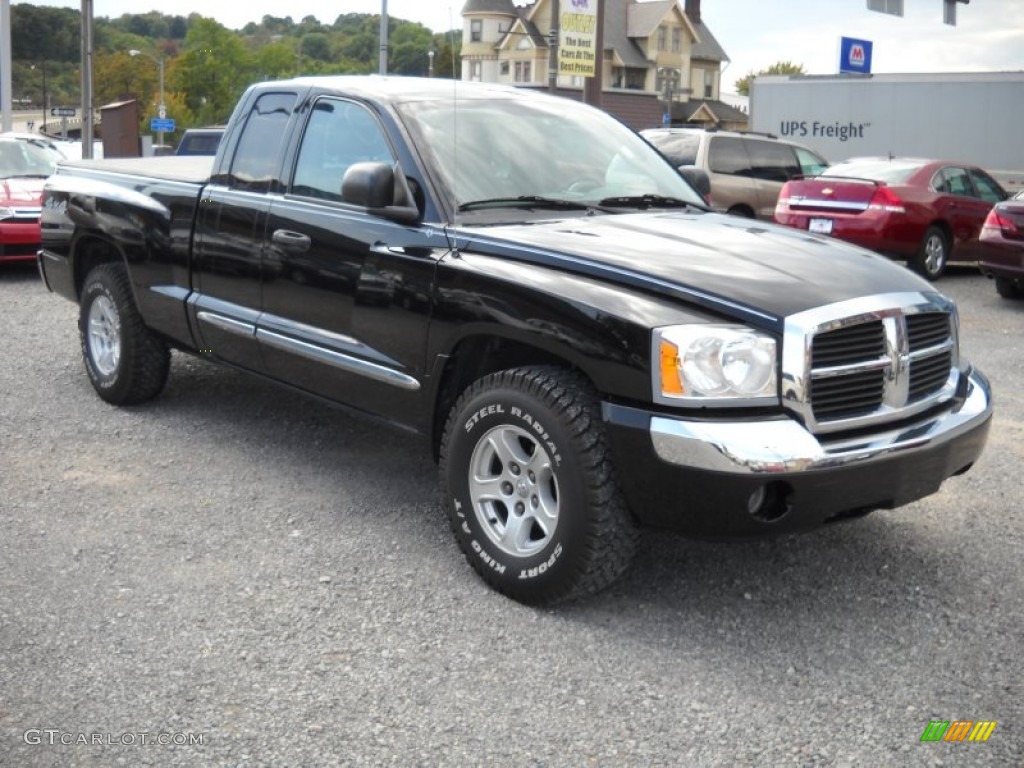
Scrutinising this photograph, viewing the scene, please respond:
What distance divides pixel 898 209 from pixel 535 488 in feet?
38.0

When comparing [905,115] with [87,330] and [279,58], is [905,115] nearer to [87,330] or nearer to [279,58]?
[279,58]

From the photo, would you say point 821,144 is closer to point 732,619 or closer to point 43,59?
point 732,619

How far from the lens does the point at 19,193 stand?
13.0 metres

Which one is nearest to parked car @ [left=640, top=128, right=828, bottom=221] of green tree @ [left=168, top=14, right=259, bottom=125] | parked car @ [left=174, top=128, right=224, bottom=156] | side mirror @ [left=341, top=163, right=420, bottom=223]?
parked car @ [left=174, top=128, right=224, bottom=156]

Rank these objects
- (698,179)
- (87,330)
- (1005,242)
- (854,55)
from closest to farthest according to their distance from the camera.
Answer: (698,179), (87,330), (1005,242), (854,55)

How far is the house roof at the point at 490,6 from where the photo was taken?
72500 millimetres

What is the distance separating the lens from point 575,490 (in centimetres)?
404

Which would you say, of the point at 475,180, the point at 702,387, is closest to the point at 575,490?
the point at 702,387

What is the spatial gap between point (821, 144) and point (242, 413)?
2085 centimetres

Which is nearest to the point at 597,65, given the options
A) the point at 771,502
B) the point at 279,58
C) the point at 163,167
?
the point at 279,58

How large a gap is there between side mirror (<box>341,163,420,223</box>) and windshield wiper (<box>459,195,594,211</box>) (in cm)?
23

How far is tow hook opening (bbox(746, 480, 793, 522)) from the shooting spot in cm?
387

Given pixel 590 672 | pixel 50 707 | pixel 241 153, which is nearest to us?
pixel 50 707

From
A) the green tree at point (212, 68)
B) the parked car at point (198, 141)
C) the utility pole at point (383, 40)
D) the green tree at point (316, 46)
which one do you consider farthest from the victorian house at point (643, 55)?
the green tree at point (316, 46)
